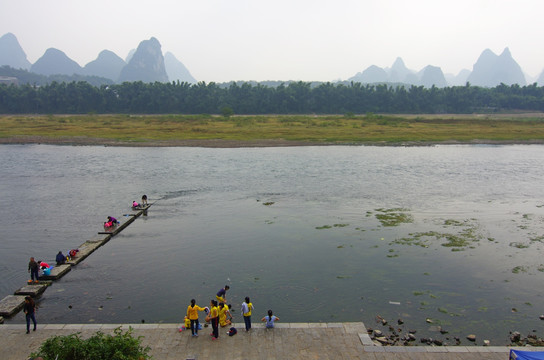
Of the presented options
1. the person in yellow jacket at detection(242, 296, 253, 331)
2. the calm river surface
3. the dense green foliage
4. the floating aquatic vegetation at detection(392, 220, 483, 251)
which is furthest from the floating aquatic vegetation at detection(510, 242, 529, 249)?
the dense green foliage

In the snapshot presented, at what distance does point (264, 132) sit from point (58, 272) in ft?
275

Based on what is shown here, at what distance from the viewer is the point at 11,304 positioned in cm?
2136

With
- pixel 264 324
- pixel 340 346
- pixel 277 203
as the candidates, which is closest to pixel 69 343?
pixel 264 324

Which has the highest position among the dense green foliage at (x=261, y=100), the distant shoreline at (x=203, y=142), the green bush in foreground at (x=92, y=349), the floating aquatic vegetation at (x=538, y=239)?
the dense green foliage at (x=261, y=100)

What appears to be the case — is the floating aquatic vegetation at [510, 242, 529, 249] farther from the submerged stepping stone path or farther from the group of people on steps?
the submerged stepping stone path

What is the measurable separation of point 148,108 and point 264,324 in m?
164

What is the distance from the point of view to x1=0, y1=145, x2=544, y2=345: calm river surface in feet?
72.0

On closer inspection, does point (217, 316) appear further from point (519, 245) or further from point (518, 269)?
point (519, 245)

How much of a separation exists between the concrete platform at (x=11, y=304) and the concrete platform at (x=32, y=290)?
536 millimetres

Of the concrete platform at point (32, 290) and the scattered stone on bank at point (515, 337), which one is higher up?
the concrete platform at point (32, 290)

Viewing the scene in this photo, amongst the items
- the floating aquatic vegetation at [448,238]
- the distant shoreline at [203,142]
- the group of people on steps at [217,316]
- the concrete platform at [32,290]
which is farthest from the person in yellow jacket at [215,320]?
the distant shoreline at [203,142]

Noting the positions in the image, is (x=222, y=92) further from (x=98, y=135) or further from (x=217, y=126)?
(x=98, y=135)

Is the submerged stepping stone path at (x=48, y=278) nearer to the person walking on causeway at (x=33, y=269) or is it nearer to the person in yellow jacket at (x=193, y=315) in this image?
the person walking on causeway at (x=33, y=269)

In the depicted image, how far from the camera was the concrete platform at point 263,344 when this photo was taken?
16.6 m
